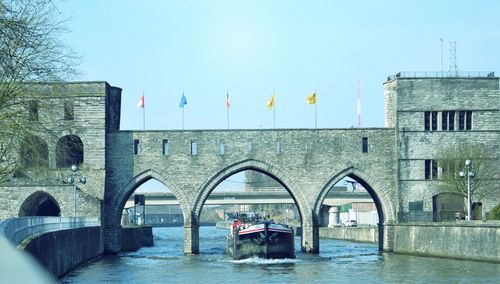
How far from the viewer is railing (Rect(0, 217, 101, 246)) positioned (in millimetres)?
15853

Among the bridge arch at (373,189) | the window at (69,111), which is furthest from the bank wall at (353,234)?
the window at (69,111)

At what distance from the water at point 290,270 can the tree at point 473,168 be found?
4.99m

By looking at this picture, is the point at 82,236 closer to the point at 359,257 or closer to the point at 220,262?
the point at 220,262

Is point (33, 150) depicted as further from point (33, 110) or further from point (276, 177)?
point (276, 177)

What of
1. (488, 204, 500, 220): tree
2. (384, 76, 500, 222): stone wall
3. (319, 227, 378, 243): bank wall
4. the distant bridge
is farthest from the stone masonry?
the distant bridge

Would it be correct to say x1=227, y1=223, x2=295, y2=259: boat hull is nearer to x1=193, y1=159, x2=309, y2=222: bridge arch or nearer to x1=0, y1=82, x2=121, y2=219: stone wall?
x1=193, y1=159, x2=309, y2=222: bridge arch

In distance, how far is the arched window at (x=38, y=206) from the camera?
4247 cm

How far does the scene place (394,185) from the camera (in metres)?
43.7

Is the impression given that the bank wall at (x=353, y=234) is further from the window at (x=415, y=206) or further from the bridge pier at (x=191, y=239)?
the bridge pier at (x=191, y=239)

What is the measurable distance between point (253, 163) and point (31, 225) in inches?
854

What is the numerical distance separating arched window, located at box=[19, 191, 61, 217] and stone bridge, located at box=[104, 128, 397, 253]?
358 centimetres

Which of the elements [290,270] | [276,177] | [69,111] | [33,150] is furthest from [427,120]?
[33,150]

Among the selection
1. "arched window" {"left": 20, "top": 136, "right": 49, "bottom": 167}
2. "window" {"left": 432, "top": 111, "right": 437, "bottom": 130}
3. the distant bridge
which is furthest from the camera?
the distant bridge

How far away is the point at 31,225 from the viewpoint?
23.1 meters
